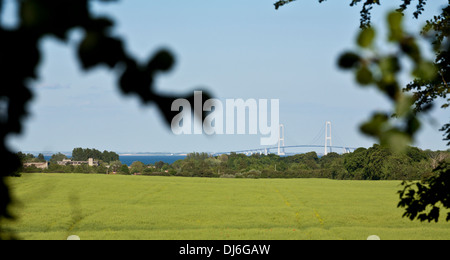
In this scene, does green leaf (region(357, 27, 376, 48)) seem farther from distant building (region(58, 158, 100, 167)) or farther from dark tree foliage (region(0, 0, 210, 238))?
distant building (region(58, 158, 100, 167))

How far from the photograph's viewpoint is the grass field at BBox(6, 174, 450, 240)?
34.8 metres

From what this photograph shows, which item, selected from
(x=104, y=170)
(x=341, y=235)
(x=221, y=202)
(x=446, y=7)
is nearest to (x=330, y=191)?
(x=221, y=202)

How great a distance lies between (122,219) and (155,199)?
15.0 m

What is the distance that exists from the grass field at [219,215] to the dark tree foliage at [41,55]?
23054 mm

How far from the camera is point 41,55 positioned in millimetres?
988

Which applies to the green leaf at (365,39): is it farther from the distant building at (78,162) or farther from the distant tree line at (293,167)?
the distant building at (78,162)

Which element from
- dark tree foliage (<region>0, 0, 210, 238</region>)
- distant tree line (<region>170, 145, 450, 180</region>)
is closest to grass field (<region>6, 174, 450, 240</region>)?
dark tree foliage (<region>0, 0, 210, 238</region>)

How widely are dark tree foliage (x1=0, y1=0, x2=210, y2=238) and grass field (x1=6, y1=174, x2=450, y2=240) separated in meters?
23.1

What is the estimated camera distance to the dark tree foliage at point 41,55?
0.90m

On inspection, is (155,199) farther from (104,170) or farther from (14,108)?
(14,108)

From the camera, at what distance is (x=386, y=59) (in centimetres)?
108

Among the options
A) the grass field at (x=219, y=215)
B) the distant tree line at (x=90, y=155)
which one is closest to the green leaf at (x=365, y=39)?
the grass field at (x=219, y=215)

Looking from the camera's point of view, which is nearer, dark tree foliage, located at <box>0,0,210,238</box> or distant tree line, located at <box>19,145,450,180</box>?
dark tree foliage, located at <box>0,0,210,238</box>

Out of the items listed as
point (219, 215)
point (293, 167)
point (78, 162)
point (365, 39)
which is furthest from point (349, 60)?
point (293, 167)
